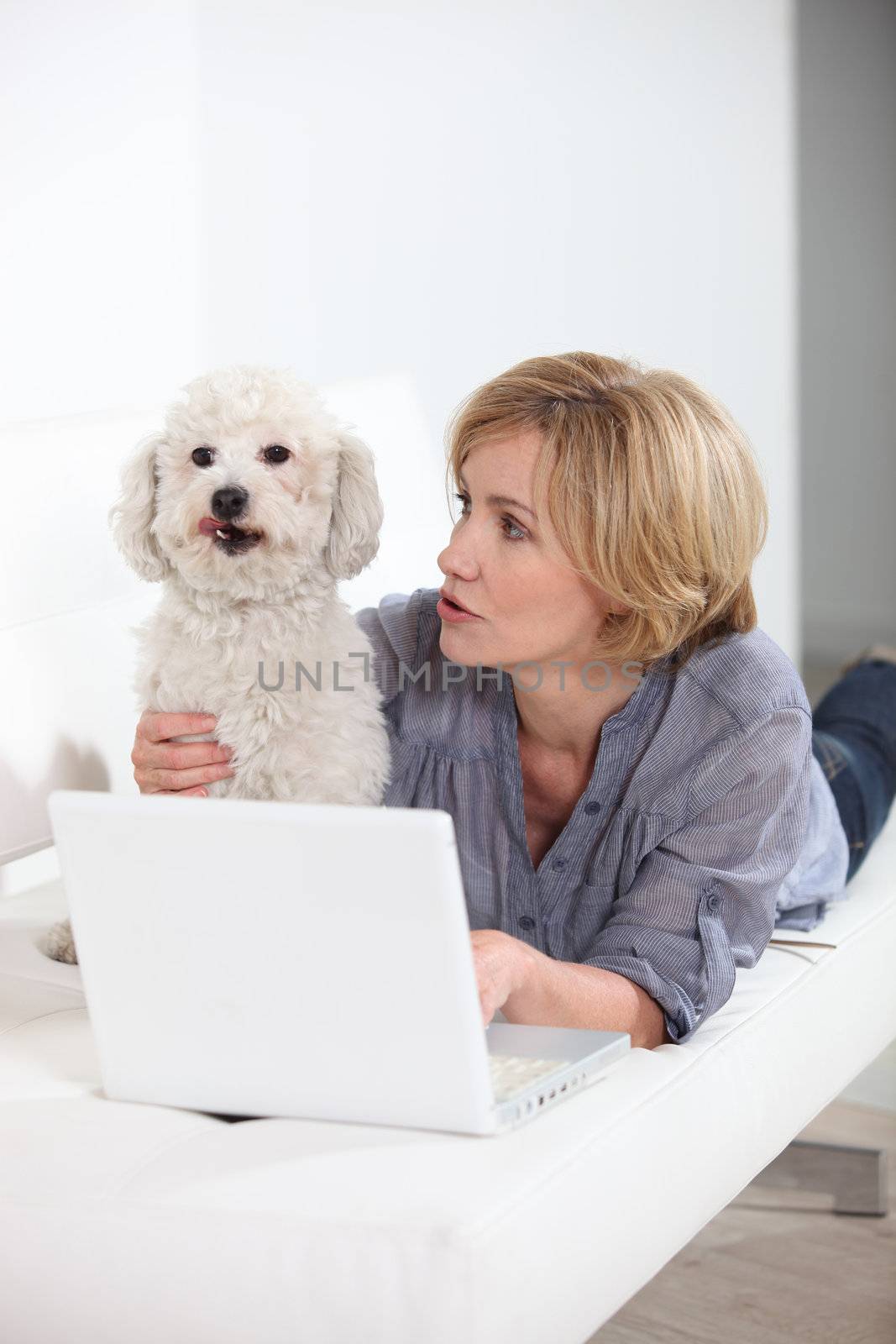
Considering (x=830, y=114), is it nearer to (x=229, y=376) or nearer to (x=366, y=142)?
(x=366, y=142)

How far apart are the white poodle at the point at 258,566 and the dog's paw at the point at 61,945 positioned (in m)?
0.32

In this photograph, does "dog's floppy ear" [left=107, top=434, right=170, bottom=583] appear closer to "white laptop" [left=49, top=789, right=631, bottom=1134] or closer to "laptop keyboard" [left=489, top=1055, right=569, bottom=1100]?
"white laptop" [left=49, top=789, right=631, bottom=1134]

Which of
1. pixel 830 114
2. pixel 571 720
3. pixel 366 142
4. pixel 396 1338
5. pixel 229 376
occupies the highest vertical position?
pixel 830 114

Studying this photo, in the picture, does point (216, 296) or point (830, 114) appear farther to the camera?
point (830, 114)

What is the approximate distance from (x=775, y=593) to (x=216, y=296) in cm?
202

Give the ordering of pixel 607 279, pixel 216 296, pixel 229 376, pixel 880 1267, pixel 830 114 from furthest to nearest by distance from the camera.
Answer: pixel 830 114, pixel 607 279, pixel 216 296, pixel 880 1267, pixel 229 376

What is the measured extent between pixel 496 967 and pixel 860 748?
1.21 metres

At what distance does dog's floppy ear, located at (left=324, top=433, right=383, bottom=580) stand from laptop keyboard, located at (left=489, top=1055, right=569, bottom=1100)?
0.55 meters

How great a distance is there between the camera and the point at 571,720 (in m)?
1.71

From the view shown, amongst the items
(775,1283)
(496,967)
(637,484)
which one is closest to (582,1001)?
(496,967)

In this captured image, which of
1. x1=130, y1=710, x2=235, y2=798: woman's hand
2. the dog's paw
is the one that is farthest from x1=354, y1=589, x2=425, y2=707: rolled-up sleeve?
the dog's paw

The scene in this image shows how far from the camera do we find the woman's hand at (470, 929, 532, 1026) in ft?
4.23

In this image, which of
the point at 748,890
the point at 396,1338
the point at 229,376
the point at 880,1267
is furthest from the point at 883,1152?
the point at 229,376

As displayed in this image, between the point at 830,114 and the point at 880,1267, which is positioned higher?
the point at 830,114
